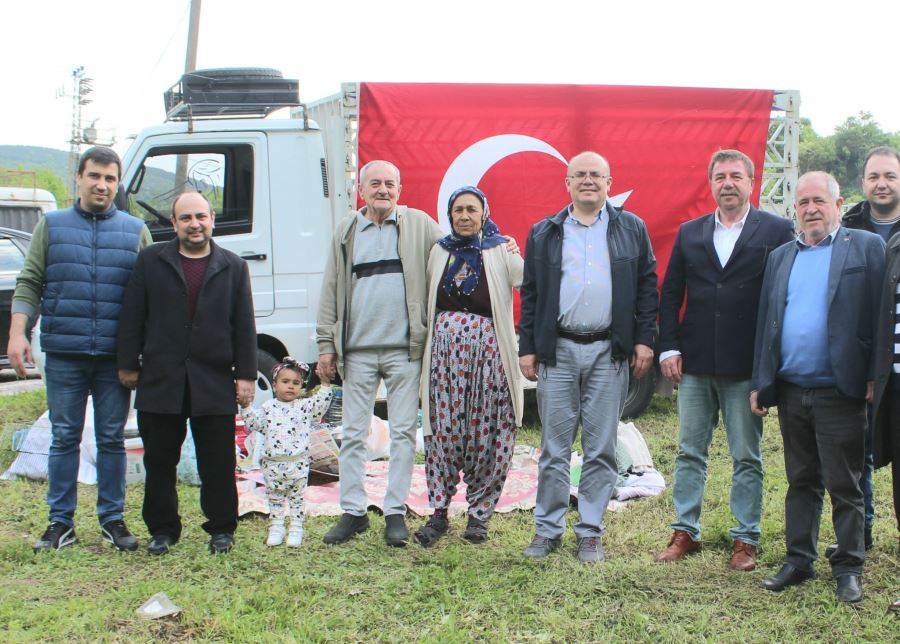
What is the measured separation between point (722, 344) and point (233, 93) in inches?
173

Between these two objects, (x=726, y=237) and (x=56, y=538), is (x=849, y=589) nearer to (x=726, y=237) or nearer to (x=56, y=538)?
(x=726, y=237)

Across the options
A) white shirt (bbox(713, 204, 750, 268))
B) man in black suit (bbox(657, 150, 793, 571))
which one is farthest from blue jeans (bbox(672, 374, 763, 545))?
white shirt (bbox(713, 204, 750, 268))

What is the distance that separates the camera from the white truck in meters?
6.12

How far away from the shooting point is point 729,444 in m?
3.79

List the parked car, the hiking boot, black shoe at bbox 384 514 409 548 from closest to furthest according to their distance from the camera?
the hiking boot → black shoe at bbox 384 514 409 548 → the parked car

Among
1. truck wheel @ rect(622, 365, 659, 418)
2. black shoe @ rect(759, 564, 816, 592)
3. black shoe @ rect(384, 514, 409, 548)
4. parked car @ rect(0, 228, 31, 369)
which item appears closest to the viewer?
black shoe @ rect(759, 564, 816, 592)

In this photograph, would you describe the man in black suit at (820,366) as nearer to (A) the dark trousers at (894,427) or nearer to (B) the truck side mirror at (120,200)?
(A) the dark trousers at (894,427)

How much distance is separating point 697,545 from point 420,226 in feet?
6.83

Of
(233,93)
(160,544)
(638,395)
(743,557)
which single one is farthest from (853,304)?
(233,93)

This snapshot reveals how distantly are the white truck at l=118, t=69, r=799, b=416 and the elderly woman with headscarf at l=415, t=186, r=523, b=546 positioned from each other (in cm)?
216

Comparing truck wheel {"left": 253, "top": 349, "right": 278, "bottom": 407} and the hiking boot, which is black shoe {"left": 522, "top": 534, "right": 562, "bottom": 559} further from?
truck wheel {"left": 253, "top": 349, "right": 278, "bottom": 407}

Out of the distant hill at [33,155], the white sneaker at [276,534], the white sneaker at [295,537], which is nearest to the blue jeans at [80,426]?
the white sneaker at [276,534]

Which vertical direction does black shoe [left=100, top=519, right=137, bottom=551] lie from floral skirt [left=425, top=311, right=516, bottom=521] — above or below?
below

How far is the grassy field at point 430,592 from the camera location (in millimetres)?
3076
